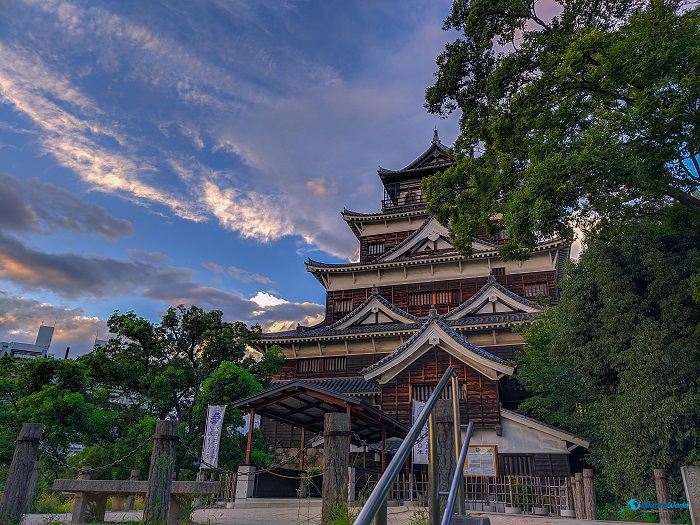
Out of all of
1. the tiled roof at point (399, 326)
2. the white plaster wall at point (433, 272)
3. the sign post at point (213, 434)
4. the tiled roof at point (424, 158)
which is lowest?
the sign post at point (213, 434)

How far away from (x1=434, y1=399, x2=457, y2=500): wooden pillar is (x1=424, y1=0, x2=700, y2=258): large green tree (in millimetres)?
5967

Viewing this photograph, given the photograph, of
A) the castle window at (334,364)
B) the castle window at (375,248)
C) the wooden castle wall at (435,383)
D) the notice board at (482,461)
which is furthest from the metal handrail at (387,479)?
the castle window at (375,248)

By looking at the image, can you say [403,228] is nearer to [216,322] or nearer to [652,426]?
[216,322]

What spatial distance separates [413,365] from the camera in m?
21.9

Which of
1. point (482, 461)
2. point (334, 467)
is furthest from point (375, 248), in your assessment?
point (334, 467)

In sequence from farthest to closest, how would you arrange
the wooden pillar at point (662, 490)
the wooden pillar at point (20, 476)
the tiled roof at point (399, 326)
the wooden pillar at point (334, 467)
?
the tiled roof at point (399, 326)
the wooden pillar at point (662, 490)
the wooden pillar at point (20, 476)
the wooden pillar at point (334, 467)

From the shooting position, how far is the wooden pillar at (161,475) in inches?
279

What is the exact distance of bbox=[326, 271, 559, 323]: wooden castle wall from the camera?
2814 cm

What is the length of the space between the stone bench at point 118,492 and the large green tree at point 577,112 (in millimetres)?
7945

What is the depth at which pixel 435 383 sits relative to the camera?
21156 mm

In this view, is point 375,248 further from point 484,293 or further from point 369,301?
point 484,293

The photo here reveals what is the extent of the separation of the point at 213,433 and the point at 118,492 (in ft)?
27.5

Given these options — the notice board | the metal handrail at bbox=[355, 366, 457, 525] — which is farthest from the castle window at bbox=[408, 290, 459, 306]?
the metal handrail at bbox=[355, 366, 457, 525]

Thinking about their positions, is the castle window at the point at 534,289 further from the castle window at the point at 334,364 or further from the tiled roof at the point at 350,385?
the castle window at the point at 334,364
